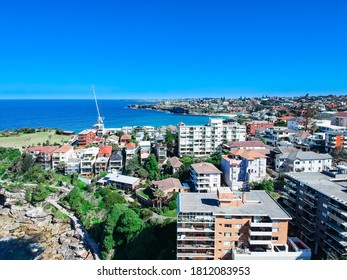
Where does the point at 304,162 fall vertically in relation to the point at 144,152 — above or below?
above

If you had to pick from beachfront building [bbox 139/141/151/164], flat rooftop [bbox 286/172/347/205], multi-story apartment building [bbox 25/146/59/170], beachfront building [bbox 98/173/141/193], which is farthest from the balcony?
multi-story apartment building [bbox 25/146/59/170]

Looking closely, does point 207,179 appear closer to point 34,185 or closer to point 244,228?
point 244,228


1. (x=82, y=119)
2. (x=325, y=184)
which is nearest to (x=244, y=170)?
(x=325, y=184)

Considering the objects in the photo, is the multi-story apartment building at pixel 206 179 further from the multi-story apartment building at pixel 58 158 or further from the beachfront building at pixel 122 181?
the multi-story apartment building at pixel 58 158

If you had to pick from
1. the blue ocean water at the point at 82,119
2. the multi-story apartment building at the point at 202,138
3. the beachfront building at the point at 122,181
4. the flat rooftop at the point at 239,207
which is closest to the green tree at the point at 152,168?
the beachfront building at the point at 122,181

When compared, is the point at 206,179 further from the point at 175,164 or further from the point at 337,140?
the point at 337,140

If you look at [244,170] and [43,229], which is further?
[244,170]
